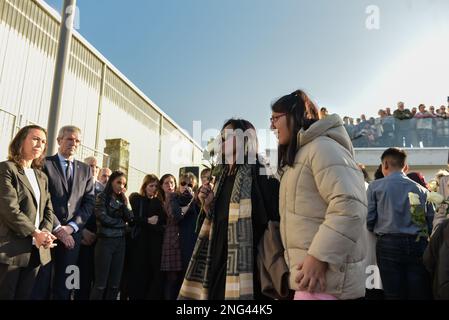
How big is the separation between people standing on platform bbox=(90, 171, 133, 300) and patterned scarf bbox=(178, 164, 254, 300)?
2744mm

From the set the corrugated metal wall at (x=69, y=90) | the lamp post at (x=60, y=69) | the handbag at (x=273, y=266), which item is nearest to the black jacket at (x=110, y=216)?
the lamp post at (x=60, y=69)

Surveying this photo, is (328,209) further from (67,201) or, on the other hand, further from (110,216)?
(110,216)

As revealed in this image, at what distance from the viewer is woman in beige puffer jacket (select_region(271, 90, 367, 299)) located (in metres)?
1.67

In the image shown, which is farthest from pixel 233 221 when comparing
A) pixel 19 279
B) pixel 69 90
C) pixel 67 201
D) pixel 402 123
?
pixel 402 123

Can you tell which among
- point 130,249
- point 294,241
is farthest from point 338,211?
point 130,249

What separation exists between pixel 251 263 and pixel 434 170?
12.3 meters

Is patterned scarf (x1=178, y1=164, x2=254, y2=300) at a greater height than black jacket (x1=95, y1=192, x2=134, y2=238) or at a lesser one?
lesser

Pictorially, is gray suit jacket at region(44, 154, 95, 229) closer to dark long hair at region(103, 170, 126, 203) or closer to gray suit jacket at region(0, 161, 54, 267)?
gray suit jacket at region(0, 161, 54, 267)

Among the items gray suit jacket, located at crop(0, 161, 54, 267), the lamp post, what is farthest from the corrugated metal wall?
gray suit jacket, located at crop(0, 161, 54, 267)

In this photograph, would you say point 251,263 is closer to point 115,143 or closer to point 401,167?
point 401,167

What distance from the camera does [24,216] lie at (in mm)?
3072

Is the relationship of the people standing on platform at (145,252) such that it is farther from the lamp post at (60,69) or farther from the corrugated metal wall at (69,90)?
the corrugated metal wall at (69,90)

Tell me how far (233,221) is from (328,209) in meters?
0.67
